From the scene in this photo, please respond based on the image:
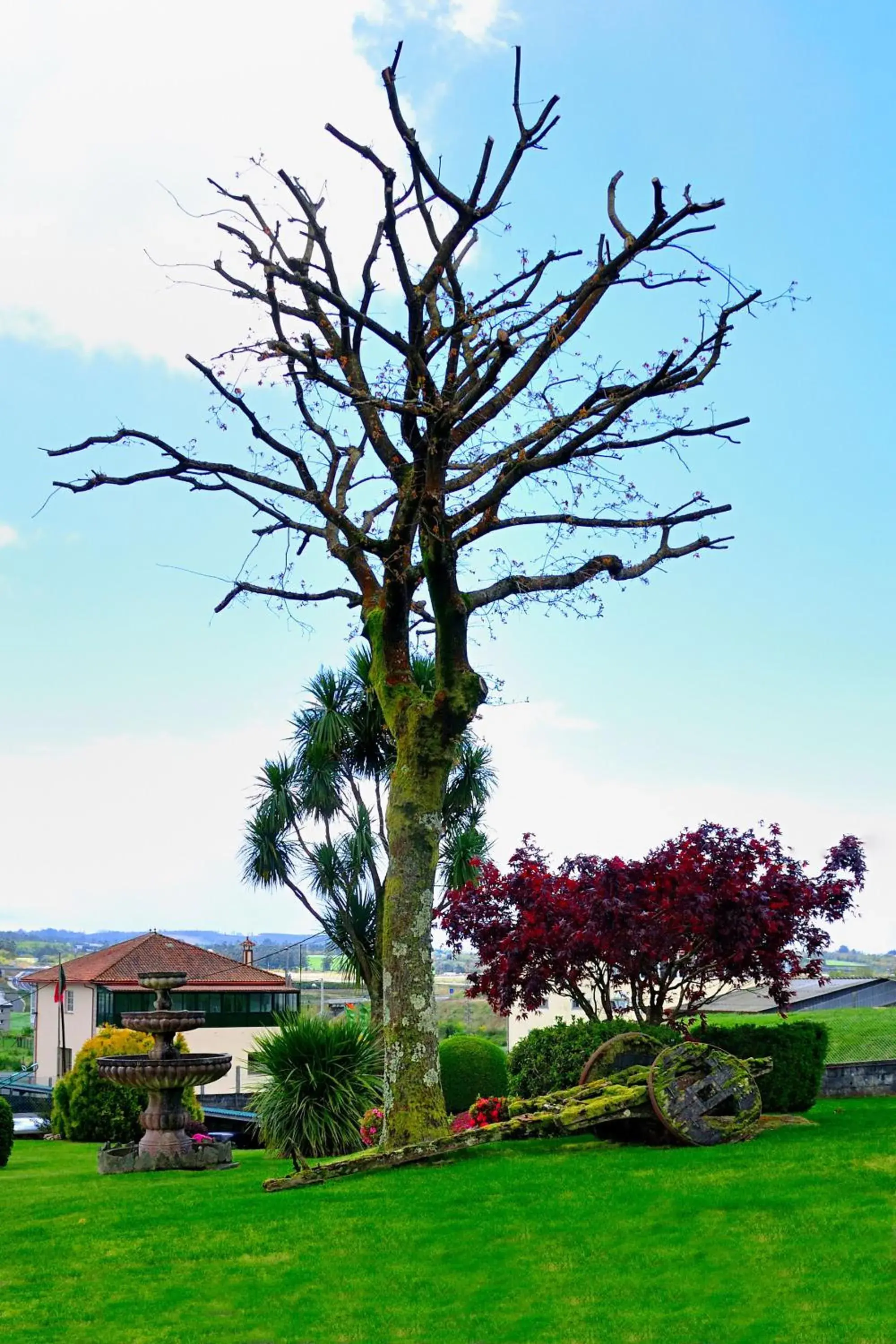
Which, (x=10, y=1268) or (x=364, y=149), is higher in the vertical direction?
(x=364, y=149)

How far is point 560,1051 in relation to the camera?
1355 centimetres

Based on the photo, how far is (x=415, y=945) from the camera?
513 inches

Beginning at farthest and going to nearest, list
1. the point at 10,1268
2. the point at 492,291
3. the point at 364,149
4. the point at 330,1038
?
the point at 330,1038 < the point at 492,291 < the point at 364,149 < the point at 10,1268

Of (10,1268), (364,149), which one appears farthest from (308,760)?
(10,1268)

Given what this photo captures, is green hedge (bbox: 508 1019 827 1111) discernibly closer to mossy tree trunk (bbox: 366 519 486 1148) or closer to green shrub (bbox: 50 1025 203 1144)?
mossy tree trunk (bbox: 366 519 486 1148)

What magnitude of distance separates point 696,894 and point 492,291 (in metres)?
7.44

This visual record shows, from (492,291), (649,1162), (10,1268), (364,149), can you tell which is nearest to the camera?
(10,1268)

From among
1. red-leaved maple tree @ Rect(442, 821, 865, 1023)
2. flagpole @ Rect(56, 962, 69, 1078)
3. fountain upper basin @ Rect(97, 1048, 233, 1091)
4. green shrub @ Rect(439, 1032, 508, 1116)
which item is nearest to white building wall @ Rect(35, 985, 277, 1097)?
flagpole @ Rect(56, 962, 69, 1078)

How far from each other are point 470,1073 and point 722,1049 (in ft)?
24.3

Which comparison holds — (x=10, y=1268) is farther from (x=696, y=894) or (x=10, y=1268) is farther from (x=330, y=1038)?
(x=330, y=1038)

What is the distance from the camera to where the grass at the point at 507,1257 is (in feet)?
22.7

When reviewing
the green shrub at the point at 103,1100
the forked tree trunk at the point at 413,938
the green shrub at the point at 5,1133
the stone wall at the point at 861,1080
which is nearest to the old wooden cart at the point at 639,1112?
the forked tree trunk at the point at 413,938

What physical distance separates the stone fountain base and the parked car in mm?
14828

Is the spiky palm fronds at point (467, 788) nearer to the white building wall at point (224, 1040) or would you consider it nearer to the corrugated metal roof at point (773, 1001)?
the corrugated metal roof at point (773, 1001)
